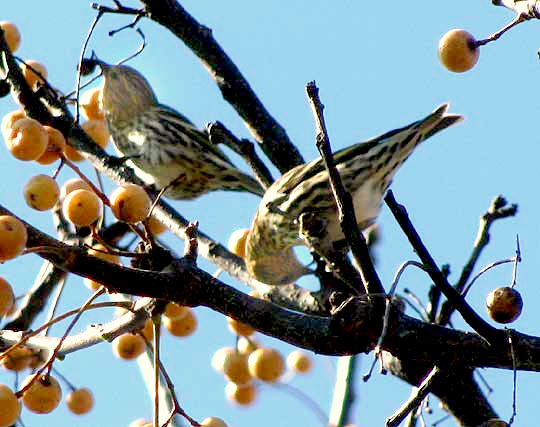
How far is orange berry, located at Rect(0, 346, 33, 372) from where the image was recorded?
389 cm

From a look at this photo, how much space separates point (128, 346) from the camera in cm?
441

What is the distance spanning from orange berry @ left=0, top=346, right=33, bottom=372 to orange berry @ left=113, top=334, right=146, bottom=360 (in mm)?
488

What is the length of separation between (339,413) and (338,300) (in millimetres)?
2173

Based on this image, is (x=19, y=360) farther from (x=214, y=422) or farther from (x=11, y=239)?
(x=11, y=239)

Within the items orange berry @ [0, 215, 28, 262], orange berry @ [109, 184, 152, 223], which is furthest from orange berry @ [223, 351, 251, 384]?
orange berry @ [0, 215, 28, 262]

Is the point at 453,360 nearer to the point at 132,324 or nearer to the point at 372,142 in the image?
the point at 132,324

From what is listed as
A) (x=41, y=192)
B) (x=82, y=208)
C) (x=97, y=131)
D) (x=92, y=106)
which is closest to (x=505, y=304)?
(x=82, y=208)

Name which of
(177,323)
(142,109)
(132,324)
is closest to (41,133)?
(132,324)

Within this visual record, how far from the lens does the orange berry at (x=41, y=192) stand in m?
3.54

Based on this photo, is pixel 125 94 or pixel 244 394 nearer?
pixel 244 394

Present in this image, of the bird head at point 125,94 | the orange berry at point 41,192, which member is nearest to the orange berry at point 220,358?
the orange berry at point 41,192

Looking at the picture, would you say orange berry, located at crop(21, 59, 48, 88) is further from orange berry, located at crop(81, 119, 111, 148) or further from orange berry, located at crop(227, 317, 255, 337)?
orange berry, located at crop(227, 317, 255, 337)

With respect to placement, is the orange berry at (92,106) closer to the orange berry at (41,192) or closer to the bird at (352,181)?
the bird at (352,181)

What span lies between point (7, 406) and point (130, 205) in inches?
28.2
